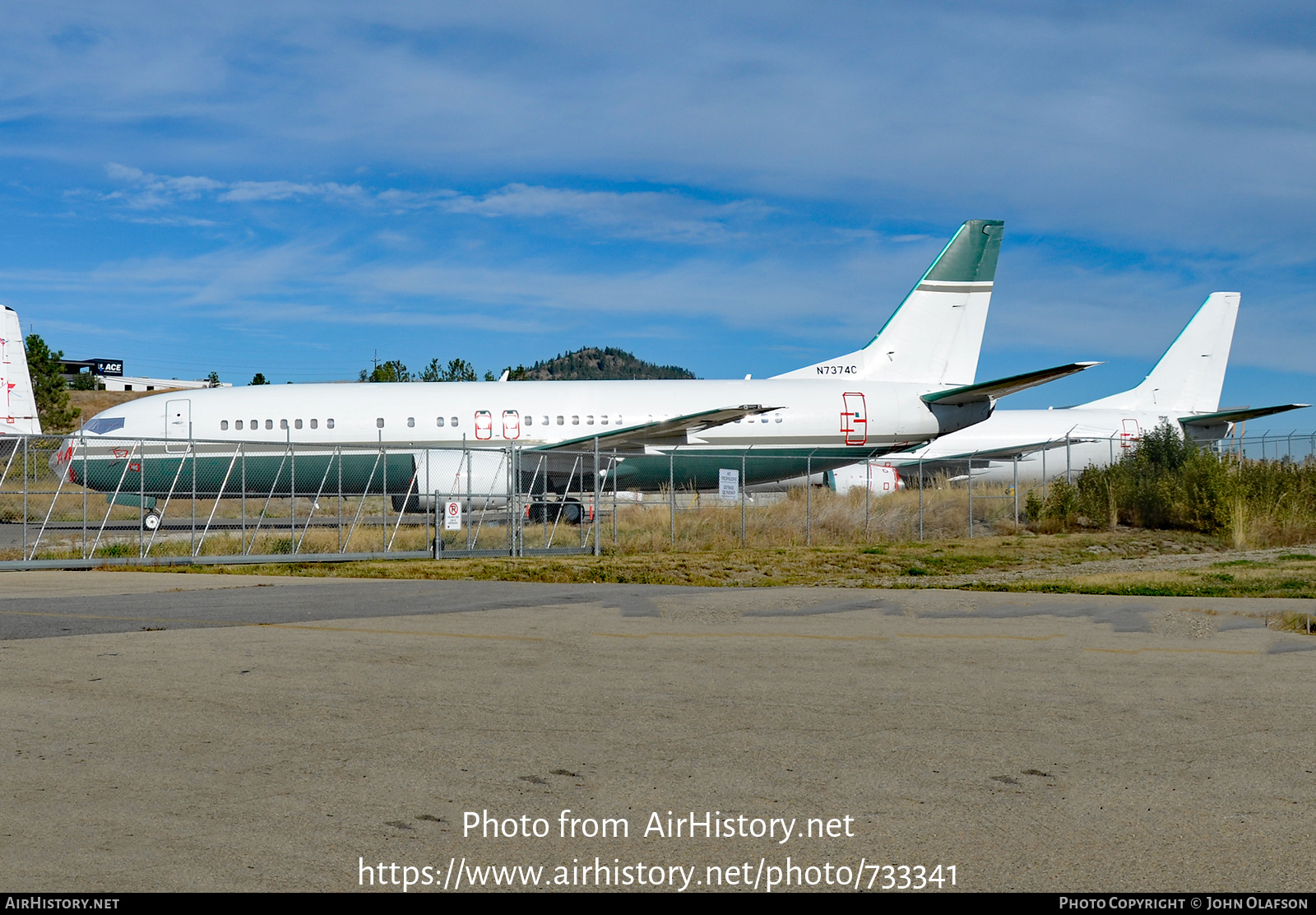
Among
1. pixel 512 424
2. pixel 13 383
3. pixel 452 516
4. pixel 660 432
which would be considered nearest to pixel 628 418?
pixel 660 432

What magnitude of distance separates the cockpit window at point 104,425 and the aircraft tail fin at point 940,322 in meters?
20.4

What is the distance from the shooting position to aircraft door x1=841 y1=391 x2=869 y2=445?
105ft

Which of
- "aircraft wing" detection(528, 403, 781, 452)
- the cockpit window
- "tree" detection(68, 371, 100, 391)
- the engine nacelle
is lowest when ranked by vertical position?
the engine nacelle

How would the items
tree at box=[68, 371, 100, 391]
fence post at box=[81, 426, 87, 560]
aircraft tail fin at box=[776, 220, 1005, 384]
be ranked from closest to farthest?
fence post at box=[81, 426, 87, 560] < aircraft tail fin at box=[776, 220, 1005, 384] < tree at box=[68, 371, 100, 391]

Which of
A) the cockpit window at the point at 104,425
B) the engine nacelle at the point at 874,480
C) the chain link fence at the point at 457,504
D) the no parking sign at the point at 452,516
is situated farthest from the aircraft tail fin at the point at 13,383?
the engine nacelle at the point at 874,480

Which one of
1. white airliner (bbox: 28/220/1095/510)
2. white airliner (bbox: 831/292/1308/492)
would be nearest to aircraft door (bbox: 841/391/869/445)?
white airliner (bbox: 28/220/1095/510)

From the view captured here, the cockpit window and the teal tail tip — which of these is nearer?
the cockpit window

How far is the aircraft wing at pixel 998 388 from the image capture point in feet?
92.2

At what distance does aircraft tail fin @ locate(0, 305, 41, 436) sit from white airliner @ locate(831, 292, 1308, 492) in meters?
26.8

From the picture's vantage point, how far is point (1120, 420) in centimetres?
4300

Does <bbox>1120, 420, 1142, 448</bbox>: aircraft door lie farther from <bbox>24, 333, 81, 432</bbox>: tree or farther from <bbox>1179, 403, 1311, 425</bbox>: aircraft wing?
<bbox>24, 333, 81, 432</bbox>: tree
